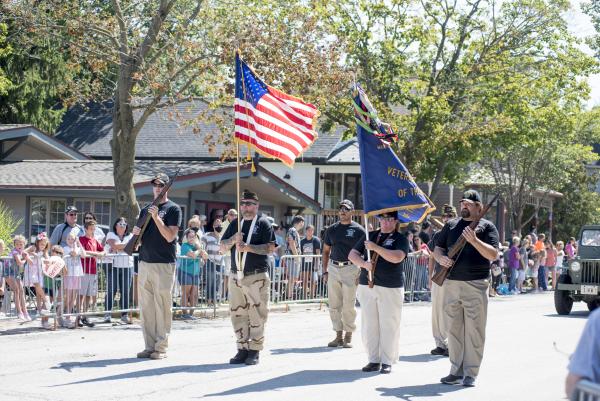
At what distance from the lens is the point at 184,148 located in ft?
112

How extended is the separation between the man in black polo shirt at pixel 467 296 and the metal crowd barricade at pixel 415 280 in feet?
37.9

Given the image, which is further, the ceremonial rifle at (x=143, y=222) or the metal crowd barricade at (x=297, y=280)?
the metal crowd barricade at (x=297, y=280)

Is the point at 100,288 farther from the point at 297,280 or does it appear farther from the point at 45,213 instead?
the point at 45,213

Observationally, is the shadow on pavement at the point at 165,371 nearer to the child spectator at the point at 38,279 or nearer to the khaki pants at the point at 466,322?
the khaki pants at the point at 466,322

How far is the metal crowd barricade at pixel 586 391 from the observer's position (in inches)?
147

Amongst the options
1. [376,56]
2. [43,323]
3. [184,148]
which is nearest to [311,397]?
[43,323]

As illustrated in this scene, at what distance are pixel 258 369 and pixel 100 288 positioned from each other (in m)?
6.04

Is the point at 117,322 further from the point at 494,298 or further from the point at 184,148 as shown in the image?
the point at 184,148

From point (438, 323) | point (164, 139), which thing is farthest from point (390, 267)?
point (164, 139)

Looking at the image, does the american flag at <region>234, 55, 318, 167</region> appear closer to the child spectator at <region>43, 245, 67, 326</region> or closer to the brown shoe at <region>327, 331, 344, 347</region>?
the brown shoe at <region>327, 331, 344, 347</region>

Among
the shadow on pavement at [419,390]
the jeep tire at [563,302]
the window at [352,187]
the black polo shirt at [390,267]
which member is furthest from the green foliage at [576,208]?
the shadow on pavement at [419,390]

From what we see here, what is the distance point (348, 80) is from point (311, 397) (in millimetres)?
11856


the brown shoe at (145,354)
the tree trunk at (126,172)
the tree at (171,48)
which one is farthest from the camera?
the tree trunk at (126,172)

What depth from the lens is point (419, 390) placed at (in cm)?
973
